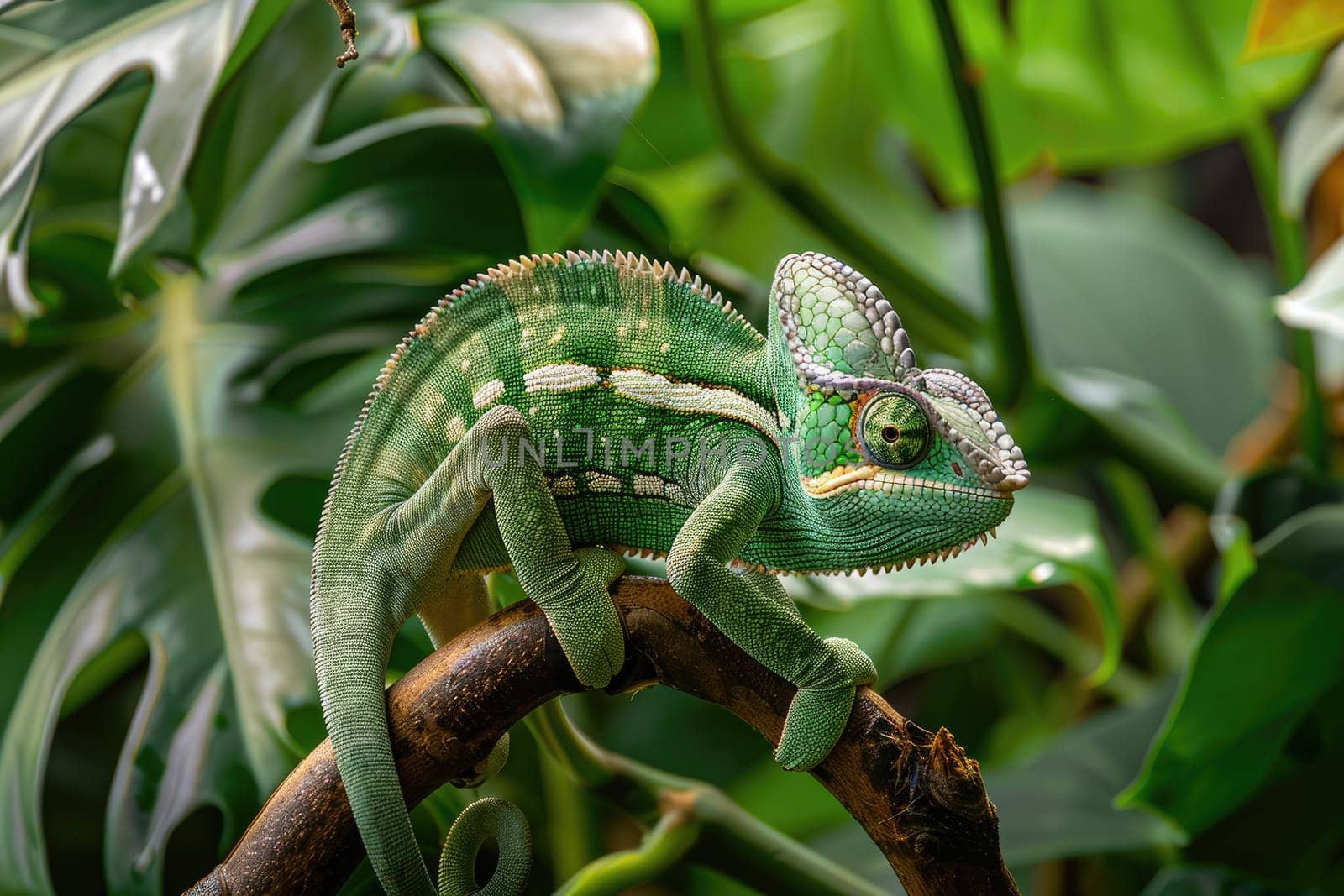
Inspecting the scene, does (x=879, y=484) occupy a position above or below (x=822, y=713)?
above

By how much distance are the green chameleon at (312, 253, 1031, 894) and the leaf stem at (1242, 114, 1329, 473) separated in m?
1.27

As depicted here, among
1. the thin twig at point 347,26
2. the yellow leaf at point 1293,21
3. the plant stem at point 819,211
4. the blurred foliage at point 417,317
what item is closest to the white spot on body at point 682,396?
the blurred foliage at point 417,317

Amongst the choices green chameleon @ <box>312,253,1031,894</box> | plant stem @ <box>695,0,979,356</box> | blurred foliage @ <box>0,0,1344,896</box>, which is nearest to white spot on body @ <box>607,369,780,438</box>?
green chameleon @ <box>312,253,1031,894</box>

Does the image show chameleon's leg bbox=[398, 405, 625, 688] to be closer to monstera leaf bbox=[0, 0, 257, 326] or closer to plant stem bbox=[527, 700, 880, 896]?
plant stem bbox=[527, 700, 880, 896]

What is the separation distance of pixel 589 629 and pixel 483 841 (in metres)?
0.22

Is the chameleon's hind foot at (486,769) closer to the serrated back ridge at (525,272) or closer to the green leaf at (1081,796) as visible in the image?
the serrated back ridge at (525,272)

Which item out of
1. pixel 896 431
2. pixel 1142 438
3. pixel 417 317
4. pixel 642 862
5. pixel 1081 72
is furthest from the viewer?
pixel 1081 72

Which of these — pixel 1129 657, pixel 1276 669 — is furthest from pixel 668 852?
pixel 1129 657

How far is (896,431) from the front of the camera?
867 mm

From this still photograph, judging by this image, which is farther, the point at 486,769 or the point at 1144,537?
the point at 1144,537

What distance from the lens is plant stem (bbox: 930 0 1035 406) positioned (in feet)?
4.80

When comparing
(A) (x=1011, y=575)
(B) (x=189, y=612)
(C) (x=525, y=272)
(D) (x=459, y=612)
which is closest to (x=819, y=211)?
(A) (x=1011, y=575)

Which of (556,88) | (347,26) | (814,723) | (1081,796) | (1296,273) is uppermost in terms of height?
(347,26)

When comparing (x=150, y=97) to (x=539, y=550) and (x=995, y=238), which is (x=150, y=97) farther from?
(x=995, y=238)
